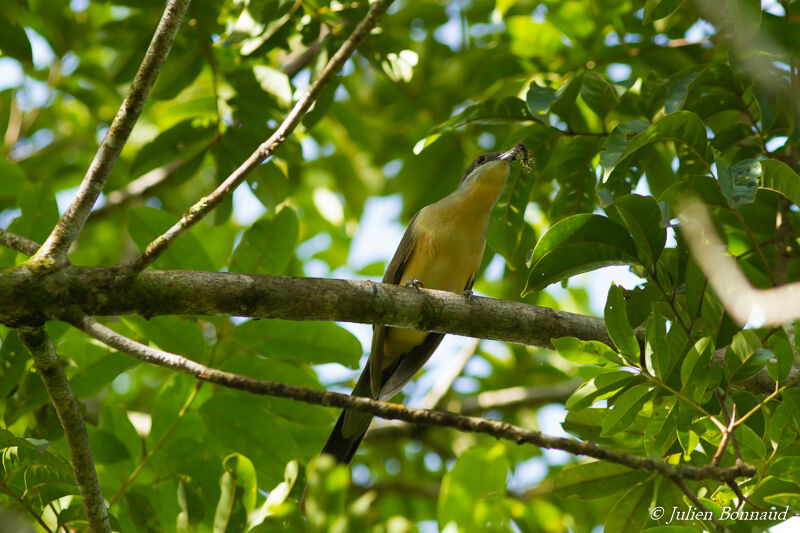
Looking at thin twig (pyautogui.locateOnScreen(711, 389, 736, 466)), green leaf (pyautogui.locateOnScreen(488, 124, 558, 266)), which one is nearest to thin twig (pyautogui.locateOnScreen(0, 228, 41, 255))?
green leaf (pyautogui.locateOnScreen(488, 124, 558, 266))

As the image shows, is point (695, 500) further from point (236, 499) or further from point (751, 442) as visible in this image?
point (236, 499)

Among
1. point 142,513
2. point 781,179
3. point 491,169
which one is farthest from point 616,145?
point 142,513

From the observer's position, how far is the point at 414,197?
5.63m

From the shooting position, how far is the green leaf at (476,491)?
2012 mm

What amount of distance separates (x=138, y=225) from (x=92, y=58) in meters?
3.78

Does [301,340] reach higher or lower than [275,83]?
lower

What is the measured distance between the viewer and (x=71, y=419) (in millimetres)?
2490

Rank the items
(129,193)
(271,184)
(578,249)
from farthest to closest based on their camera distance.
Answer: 1. (129,193)
2. (271,184)
3. (578,249)

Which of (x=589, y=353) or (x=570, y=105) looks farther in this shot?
(x=570, y=105)

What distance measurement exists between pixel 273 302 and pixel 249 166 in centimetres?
51

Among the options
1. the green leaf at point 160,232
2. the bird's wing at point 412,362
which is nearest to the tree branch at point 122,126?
the green leaf at point 160,232

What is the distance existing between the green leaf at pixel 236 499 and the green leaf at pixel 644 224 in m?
1.69

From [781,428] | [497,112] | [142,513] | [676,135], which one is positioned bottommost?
[781,428]

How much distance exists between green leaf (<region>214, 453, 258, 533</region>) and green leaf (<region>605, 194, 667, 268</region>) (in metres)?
1.69
